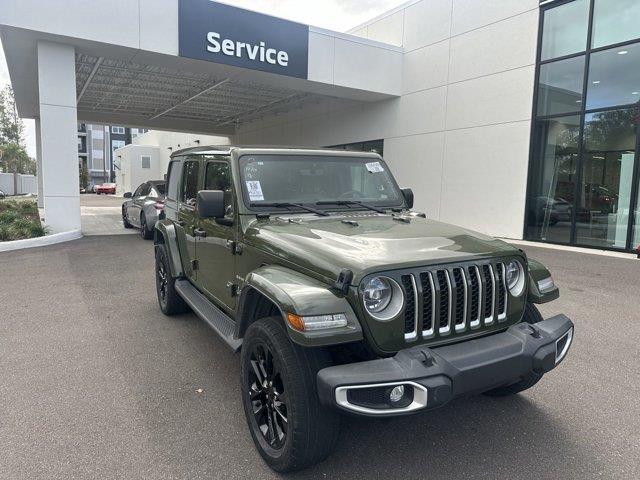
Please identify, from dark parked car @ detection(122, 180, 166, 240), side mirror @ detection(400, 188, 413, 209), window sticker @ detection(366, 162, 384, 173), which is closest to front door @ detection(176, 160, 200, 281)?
window sticker @ detection(366, 162, 384, 173)

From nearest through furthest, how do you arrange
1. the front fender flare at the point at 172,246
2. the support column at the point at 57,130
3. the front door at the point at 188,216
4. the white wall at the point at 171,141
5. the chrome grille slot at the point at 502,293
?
the chrome grille slot at the point at 502,293 → the front door at the point at 188,216 → the front fender flare at the point at 172,246 → the support column at the point at 57,130 → the white wall at the point at 171,141

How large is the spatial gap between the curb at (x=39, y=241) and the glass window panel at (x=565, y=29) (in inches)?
489

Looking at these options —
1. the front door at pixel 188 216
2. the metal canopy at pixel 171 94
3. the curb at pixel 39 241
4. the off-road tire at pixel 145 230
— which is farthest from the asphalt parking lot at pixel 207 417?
the metal canopy at pixel 171 94

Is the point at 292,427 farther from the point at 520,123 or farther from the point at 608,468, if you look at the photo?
the point at 520,123

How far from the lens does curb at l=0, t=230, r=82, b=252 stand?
9.69 meters

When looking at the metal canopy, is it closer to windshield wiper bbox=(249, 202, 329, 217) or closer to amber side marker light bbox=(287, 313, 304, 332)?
windshield wiper bbox=(249, 202, 329, 217)

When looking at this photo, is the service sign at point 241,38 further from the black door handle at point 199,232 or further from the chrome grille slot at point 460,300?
the chrome grille slot at point 460,300

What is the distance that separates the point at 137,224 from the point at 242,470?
36.7 ft

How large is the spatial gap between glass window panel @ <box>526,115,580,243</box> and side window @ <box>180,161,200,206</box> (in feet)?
32.2

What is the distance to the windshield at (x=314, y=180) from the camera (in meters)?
3.59

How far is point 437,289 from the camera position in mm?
2465

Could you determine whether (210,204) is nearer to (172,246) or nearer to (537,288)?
(172,246)

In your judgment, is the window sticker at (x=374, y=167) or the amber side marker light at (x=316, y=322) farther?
the window sticker at (x=374, y=167)

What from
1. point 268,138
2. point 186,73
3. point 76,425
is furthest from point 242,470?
point 268,138
